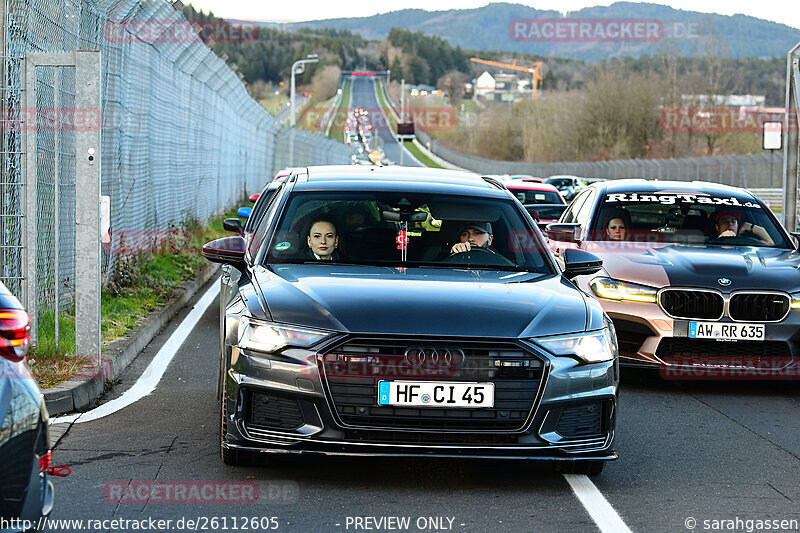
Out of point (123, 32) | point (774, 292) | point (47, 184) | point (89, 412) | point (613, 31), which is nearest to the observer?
point (89, 412)

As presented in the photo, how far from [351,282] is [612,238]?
470 centimetres

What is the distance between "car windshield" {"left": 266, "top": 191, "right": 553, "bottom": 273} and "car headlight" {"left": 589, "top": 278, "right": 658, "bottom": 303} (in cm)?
198

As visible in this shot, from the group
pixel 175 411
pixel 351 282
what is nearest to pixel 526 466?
pixel 351 282

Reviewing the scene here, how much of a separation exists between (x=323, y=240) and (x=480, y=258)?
2.81 ft

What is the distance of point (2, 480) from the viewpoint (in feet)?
11.2

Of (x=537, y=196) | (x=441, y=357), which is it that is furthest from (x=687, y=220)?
(x=537, y=196)

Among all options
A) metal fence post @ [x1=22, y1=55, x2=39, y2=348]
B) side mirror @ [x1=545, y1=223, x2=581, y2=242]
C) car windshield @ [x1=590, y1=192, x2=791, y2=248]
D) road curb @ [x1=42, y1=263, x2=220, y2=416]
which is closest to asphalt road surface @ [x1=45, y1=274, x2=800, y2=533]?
road curb @ [x1=42, y1=263, x2=220, y2=416]

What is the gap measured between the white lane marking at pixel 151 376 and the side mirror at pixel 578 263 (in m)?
2.85

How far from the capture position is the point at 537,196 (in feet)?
66.0

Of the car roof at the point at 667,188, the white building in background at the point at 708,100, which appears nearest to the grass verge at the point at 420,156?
the white building in background at the point at 708,100

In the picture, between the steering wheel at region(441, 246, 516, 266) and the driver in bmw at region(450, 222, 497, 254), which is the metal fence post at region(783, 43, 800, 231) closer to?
the driver in bmw at region(450, 222, 497, 254)

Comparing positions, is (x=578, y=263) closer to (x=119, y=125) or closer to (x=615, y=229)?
(x=615, y=229)

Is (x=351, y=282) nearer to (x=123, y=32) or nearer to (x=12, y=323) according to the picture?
(x=12, y=323)

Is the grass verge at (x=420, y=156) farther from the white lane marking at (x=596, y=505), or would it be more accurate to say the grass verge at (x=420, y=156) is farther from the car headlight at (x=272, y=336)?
the car headlight at (x=272, y=336)
